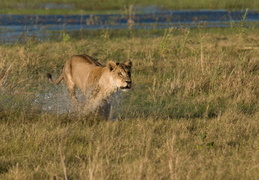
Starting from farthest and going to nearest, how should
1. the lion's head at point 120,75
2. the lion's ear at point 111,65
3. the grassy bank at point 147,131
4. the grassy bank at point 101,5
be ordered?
1. the grassy bank at point 101,5
2. the lion's ear at point 111,65
3. the lion's head at point 120,75
4. the grassy bank at point 147,131

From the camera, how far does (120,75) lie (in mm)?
7059

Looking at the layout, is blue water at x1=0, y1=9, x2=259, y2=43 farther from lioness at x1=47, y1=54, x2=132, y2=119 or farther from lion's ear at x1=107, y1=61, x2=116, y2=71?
lion's ear at x1=107, y1=61, x2=116, y2=71

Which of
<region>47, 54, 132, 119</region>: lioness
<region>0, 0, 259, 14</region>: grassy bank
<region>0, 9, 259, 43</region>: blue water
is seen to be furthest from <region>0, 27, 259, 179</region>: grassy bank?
<region>0, 0, 259, 14</region>: grassy bank

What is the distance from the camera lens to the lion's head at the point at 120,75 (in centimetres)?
696

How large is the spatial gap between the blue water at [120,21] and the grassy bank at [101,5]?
1.86 metres

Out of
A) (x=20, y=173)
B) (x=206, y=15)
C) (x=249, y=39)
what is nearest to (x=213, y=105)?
(x=20, y=173)

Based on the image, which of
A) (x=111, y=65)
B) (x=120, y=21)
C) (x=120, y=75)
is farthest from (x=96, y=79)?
(x=120, y=21)

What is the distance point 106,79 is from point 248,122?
72.6 inches

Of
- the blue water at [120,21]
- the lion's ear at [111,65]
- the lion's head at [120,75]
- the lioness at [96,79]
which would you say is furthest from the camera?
the blue water at [120,21]

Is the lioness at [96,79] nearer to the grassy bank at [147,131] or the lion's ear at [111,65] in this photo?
the lion's ear at [111,65]

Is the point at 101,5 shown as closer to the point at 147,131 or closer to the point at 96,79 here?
the point at 96,79

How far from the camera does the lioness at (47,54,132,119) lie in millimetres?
7082

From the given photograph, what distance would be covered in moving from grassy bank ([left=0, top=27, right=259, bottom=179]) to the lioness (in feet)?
0.89

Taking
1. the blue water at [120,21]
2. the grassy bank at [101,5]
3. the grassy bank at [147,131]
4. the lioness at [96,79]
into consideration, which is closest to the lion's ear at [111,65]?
the lioness at [96,79]
